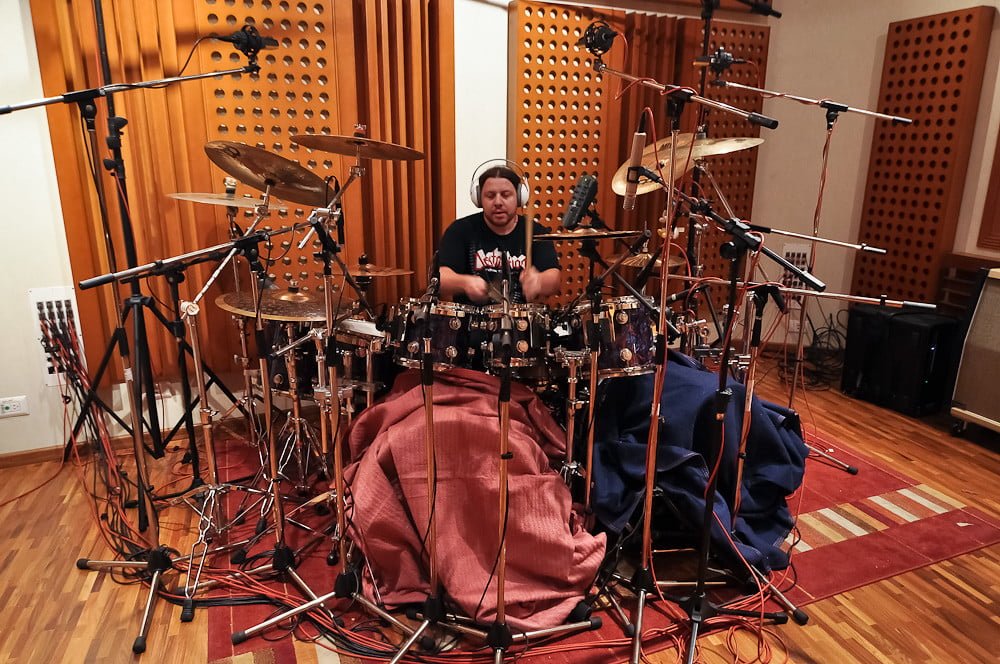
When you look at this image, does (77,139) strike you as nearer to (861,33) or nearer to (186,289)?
(186,289)

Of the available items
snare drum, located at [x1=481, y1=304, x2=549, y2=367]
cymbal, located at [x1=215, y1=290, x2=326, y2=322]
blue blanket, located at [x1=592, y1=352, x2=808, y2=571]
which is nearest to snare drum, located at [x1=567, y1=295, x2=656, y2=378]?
snare drum, located at [x1=481, y1=304, x2=549, y2=367]

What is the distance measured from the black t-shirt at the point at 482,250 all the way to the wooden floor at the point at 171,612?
1.43 m

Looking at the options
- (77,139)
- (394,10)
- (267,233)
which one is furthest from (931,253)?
(77,139)

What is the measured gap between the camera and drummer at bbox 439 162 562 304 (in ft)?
8.09

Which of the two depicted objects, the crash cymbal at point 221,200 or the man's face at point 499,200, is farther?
the man's face at point 499,200

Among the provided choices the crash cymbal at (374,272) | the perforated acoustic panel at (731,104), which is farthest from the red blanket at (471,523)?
the perforated acoustic panel at (731,104)

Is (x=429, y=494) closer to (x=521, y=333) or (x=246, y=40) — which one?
(x=521, y=333)

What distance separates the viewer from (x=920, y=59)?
3424mm


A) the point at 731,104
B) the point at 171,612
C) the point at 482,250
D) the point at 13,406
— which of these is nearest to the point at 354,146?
the point at 482,250

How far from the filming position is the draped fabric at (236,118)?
97.7 inches

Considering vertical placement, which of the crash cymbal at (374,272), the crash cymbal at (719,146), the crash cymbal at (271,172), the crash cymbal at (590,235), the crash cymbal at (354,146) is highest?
the crash cymbal at (719,146)

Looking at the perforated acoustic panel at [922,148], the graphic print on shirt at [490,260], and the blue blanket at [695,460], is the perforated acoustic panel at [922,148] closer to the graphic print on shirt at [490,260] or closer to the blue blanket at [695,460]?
the blue blanket at [695,460]

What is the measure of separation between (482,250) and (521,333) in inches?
27.9

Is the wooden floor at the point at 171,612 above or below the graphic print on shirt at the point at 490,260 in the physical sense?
below
